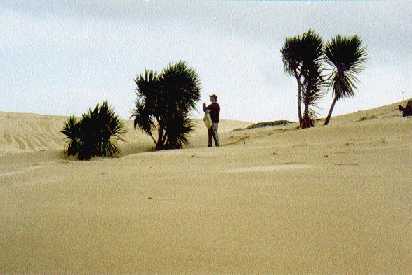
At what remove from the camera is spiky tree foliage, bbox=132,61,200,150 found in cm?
1309

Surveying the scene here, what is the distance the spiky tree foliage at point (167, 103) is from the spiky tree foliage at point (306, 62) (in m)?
4.54

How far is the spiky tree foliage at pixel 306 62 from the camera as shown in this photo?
51.7 feet

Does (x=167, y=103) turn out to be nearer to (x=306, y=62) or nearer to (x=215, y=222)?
(x=306, y=62)

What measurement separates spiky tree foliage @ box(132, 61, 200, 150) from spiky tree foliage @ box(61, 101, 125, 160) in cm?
153

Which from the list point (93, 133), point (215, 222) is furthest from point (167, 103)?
point (215, 222)

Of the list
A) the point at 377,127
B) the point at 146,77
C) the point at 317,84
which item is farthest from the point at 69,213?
the point at 317,84

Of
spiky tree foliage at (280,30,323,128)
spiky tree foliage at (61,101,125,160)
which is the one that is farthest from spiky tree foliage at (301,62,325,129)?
spiky tree foliage at (61,101,125,160)

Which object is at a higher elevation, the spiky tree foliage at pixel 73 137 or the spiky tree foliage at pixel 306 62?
the spiky tree foliage at pixel 306 62

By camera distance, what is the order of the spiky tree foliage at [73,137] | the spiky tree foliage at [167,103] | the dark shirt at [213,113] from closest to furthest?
the dark shirt at [213,113] → the spiky tree foliage at [73,137] → the spiky tree foliage at [167,103]

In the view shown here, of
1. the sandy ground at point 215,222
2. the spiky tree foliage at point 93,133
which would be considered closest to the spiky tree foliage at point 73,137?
the spiky tree foliage at point 93,133

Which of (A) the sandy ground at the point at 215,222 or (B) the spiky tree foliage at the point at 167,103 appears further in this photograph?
(B) the spiky tree foliage at the point at 167,103

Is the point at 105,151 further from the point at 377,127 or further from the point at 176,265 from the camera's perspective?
the point at 176,265

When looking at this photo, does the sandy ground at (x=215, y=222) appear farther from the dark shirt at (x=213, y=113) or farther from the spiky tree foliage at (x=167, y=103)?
the spiky tree foliage at (x=167, y=103)

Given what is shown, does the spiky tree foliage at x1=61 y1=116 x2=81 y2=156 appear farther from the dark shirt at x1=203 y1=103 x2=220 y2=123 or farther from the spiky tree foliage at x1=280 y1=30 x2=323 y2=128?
the spiky tree foliage at x1=280 y1=30 x2=323 y2=128
